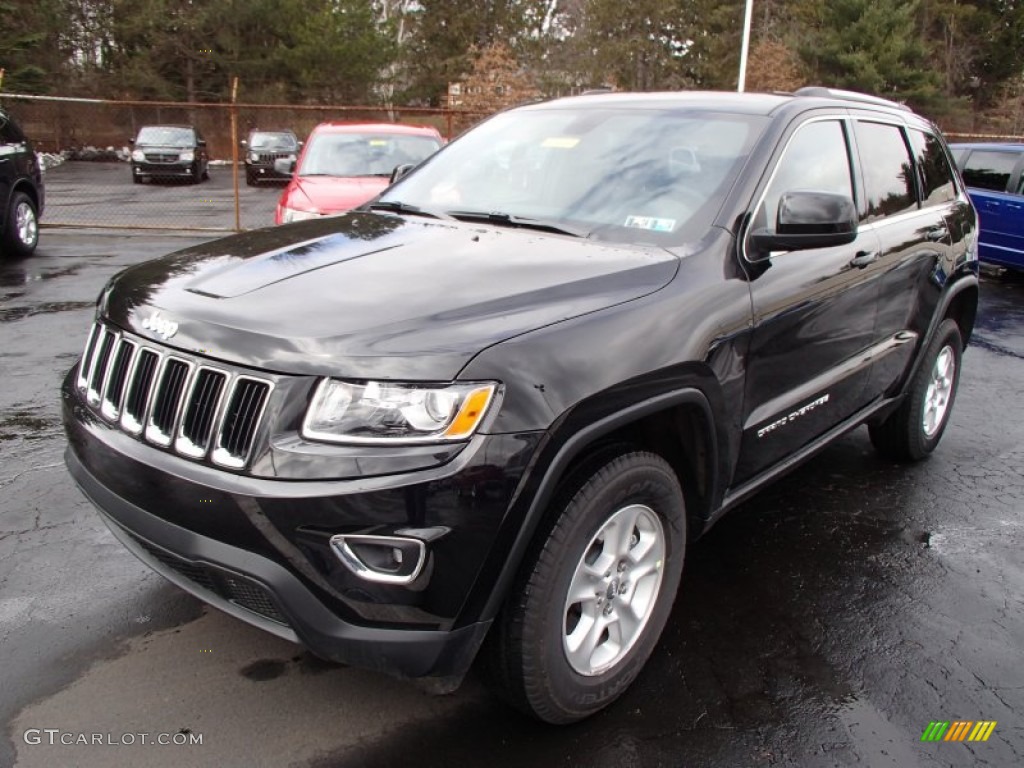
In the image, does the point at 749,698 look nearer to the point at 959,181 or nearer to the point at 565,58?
the point at 959,181

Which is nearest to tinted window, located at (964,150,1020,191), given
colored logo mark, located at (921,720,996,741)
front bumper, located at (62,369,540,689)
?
colored logo mark, located at (921,720,996,741)

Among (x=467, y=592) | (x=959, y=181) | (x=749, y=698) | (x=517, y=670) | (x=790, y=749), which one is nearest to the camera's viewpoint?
(x=467, y=592)

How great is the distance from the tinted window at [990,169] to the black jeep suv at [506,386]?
8.14 meters

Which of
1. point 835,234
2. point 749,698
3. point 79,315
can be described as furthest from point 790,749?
point 79,315

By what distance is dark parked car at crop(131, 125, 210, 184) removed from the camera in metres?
23.3

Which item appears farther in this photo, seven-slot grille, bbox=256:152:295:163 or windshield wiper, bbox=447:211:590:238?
seven-slot grille, bbox=256:152:295:163

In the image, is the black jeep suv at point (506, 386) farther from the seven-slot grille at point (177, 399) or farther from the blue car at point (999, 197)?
the blue car at point (999, 197)

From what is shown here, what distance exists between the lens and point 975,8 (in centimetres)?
3931

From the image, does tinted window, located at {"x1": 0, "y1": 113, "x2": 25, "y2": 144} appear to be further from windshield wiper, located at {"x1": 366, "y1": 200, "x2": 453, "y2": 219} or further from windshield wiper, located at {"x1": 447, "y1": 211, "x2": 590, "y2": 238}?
windshield wiper, located at {"x1": 447, "y1": 211, "x2": 590, "y2": 238}

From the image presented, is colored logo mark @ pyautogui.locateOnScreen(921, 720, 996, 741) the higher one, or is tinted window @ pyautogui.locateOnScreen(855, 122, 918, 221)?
tinted window @ pyautogui.locateOnScreen(855, 122, 918, 221)

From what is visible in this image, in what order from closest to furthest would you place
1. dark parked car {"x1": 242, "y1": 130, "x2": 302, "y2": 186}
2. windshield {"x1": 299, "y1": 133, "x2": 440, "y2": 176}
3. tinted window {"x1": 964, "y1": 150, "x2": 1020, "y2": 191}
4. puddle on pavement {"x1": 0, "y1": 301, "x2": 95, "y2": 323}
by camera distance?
puddle on pavement {"x1": 0, "y1": 301, "x2": 95, "y2": 323} < windshield {"x1": 299, "y1": 133, "x2": 440, "y2": 176} < tinted window {"x1": 964, "y1": 150, "x2": 1020, "y2": 191} < dark parked car {"x1": 242, "y1": 130, "x2": 302, "y2": 186}

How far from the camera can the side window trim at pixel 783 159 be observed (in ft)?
9.73

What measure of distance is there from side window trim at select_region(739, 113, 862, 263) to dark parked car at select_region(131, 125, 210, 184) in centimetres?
2297

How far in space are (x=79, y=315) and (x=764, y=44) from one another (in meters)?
37.7
